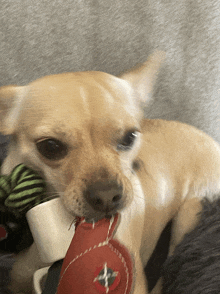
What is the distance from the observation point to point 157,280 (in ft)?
1.85

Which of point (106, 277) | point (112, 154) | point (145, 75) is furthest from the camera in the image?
point (145, 75)

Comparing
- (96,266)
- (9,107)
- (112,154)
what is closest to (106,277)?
(96,266)

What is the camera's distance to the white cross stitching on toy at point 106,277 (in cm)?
37

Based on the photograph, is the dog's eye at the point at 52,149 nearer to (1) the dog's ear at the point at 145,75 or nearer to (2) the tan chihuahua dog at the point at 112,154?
(2) the tan chihuahua dog at the point at 112,154

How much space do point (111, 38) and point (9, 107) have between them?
288 mm

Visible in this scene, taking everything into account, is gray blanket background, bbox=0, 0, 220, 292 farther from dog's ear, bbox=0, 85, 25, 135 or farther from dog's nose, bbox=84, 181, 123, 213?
dog's nose, bbox=84, 181, 123, 213

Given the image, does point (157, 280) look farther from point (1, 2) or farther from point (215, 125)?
point (1, 2)

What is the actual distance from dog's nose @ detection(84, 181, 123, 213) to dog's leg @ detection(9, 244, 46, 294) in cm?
16

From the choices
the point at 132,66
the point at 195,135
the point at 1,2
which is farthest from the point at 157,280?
the point at 1,2

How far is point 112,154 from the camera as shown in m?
0.49

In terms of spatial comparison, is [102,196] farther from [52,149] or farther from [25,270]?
[25,270]

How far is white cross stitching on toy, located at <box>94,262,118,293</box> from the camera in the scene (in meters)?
0.37

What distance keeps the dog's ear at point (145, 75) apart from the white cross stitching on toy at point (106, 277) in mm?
383

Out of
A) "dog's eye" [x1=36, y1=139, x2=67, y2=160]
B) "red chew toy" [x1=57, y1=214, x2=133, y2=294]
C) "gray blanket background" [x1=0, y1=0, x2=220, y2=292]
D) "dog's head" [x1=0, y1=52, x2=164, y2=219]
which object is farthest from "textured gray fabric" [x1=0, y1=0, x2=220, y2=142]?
"red chew toy" [x1=57, y1=214, x2=133, y2=294]
